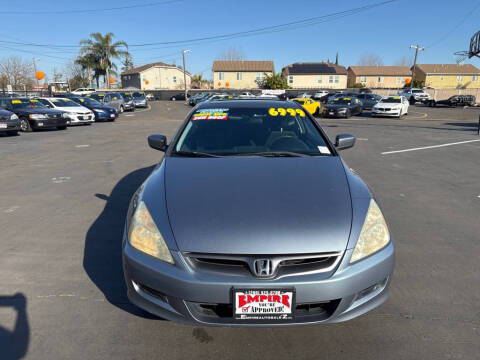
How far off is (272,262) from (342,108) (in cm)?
2165

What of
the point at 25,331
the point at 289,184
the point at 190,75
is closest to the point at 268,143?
the point at 289,184

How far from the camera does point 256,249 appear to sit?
197 centimetres

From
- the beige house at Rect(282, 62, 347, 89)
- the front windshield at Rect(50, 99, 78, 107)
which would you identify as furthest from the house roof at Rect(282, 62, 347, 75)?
the front windshield at Rect(50, 99, 78, 107)

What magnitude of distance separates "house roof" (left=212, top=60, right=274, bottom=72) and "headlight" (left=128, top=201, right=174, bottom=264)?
66851mm

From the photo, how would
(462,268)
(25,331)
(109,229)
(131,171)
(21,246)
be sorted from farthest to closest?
(131,171) → (109,229) → (21,246) → (462,268) → (25,331)

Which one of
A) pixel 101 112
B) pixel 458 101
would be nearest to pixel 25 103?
pixel 101 112

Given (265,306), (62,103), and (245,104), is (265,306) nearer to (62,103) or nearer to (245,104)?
(245,104)

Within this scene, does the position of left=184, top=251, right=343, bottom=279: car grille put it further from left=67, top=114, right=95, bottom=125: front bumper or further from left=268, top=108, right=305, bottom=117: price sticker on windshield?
left=67, top=114, right=95, bottom=125: front bumper

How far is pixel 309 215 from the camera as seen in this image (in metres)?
2.18

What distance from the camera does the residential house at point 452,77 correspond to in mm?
68312

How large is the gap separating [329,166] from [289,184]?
0.55 meters

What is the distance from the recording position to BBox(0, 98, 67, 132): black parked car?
14078 millimetres

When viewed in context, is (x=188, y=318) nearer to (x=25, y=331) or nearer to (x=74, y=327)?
(x=74, y=327)

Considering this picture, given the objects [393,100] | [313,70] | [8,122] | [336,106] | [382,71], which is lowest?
[8,122]
